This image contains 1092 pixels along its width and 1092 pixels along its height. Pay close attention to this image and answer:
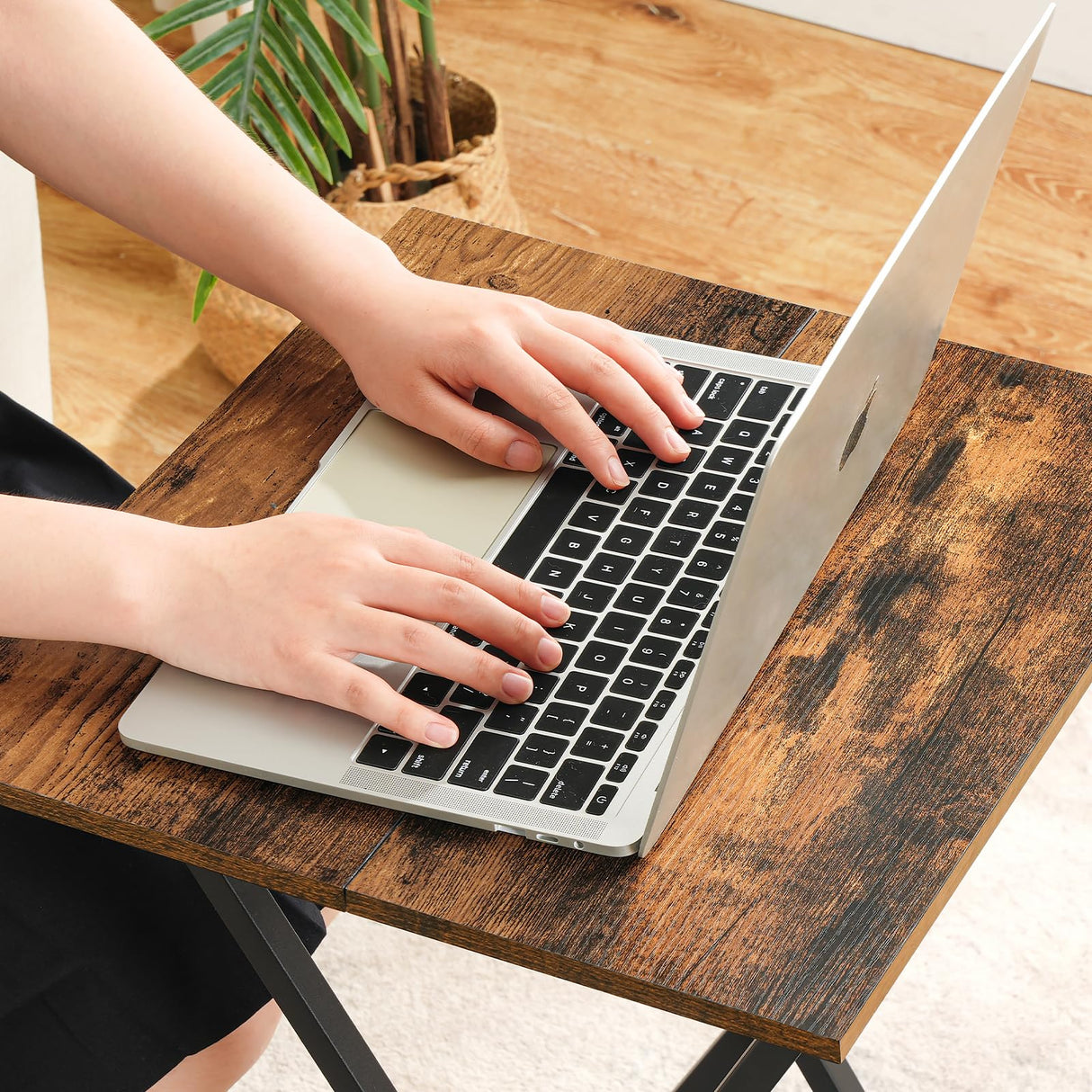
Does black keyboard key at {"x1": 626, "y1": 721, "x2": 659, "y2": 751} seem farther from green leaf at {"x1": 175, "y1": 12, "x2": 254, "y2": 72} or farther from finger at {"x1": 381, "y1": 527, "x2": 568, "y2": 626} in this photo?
green leaf at {"x1": 175, "y1": 12, "x2": 254, "y2": 72}

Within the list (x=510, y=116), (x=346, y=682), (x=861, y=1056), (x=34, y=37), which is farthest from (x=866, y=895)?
(x=510, y=116)

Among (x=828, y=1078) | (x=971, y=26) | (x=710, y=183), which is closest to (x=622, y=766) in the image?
(x=828, y=1078)

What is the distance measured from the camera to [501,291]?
0.88 meters

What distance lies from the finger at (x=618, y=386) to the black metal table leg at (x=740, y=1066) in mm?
298

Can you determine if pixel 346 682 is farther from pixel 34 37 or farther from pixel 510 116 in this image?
pixel 510 116

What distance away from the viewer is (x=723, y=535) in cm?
74

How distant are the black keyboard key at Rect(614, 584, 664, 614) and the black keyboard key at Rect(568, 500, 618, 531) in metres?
0.04

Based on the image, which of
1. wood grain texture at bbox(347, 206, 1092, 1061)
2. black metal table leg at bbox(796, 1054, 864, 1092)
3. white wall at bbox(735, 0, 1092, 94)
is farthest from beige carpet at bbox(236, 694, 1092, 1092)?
white wall at bbox(735, 0, 1092, 94)

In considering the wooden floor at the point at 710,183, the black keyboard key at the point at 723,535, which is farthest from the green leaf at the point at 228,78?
the black keyboard key at the point at 723,535

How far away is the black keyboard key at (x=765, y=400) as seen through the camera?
2.62 feet

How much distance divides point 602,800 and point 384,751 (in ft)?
0.34

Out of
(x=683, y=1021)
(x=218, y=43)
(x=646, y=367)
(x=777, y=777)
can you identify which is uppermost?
(x=218, y=43)

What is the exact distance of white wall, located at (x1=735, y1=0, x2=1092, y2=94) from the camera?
233 centimetres

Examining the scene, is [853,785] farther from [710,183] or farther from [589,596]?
[710,183]
